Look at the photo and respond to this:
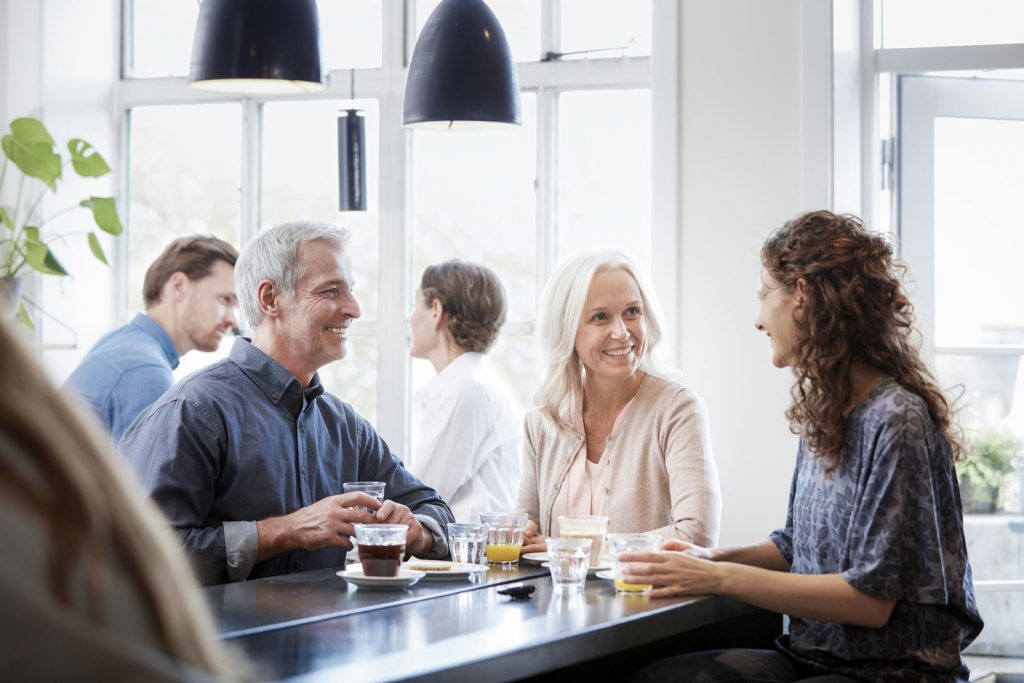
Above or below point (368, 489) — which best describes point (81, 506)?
above

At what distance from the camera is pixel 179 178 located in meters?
5.07

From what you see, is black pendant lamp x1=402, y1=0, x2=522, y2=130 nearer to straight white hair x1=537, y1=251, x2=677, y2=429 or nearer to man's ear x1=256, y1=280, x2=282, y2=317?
straight white hair x1=537, y1=251, x2=677, y2=429

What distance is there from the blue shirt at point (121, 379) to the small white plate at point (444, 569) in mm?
1587

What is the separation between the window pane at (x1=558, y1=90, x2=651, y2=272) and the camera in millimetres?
4500

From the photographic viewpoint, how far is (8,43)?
474 cm

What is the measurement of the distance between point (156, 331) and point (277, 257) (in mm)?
1443

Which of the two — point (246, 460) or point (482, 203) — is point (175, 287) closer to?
point (482, 203)

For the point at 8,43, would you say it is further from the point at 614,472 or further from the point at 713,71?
the point at 614,472

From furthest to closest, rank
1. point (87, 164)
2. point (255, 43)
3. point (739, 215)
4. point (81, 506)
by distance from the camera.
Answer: point (87, 164)
point (739, 215)
point (255, 43)
point (81, 506)

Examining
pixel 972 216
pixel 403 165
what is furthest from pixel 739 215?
pixel 403 165

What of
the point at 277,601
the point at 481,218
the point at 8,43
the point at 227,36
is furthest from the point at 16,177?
the point at 277,601

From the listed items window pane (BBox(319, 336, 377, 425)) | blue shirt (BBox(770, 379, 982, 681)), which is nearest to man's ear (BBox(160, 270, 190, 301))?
window pane (BBox(319, 336, 377, 425))

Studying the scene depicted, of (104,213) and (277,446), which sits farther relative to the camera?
(104,213)

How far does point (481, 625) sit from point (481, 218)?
2944 mm
